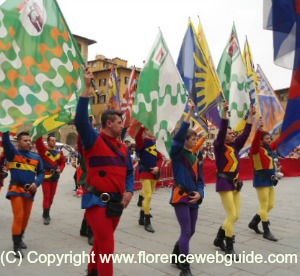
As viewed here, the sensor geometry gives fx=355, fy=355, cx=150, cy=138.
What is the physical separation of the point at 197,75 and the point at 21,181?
3.43 m

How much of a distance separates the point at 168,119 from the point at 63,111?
71.5 inches

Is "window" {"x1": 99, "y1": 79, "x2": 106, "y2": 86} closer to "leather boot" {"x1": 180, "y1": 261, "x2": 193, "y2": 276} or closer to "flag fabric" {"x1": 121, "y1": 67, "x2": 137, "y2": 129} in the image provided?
"flag fabric" {"x1": 121, "y1": 67, "x2": 137, "y2": 129}

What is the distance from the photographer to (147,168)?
23.3 feet

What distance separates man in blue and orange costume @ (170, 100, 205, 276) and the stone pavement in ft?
1.10

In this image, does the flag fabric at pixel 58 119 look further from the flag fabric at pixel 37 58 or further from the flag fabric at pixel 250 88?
the flag fabric at pixel 250 88

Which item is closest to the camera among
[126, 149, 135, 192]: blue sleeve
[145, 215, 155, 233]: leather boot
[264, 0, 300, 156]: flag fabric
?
[264, 0, 300, 156]: flag fabric

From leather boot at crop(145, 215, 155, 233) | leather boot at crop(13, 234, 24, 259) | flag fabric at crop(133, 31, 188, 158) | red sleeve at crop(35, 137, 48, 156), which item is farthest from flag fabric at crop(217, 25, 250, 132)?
leather boot at crop(13, 234, 24, 259)

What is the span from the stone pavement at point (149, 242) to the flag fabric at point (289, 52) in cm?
255

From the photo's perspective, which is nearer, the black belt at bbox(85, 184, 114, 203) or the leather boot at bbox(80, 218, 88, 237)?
the black belt at bbox(85, 184, 114, 203)

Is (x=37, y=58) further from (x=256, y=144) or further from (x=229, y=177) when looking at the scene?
(x=256, y=144)

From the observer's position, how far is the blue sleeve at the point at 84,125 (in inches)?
134

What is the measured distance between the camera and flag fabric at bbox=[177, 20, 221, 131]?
5949mm

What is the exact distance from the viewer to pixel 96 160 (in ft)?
11.9

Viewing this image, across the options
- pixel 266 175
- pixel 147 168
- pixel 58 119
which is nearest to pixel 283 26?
pixel 58 119
